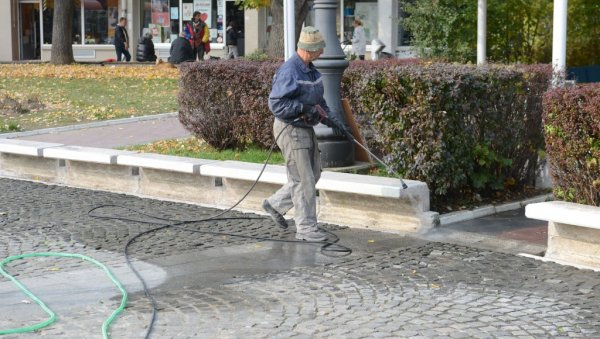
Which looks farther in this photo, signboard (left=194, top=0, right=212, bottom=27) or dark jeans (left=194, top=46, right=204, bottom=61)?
signboard (left=194, top=0, right=212, bottom=27)

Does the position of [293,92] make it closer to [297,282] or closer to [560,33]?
[297,282]

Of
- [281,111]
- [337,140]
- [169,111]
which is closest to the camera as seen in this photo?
[281,111]

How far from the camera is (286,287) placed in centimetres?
700

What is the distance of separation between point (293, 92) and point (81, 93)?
1362cm

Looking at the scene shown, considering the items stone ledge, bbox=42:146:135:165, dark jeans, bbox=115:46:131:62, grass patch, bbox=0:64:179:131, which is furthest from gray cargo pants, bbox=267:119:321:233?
dark jeans, bbox=115:46:131:62

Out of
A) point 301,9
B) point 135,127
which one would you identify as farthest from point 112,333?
point 301,9

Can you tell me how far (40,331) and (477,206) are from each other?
4.97 meters

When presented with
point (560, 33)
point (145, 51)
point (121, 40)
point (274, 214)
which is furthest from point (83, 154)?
point (121, 40)

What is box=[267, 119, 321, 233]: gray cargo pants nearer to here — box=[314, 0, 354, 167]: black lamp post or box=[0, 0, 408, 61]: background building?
box=[314, 0, 354, 167]: black lamp post

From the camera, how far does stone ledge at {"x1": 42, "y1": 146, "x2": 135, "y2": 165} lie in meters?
11.2

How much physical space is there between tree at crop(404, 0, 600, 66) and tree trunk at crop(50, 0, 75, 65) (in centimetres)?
1152

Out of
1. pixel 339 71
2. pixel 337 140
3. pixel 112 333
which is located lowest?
pixel 112 333

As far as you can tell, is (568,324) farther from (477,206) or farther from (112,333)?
(477,206)

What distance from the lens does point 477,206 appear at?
961cm
